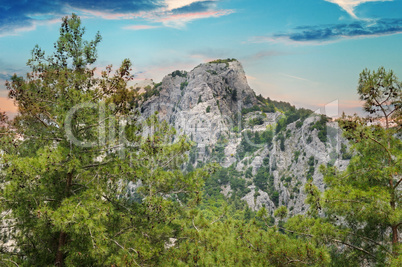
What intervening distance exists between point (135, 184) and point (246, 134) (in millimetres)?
103029

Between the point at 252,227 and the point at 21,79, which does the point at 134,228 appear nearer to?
the point at 252,227

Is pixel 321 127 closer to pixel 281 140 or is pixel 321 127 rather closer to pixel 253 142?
pixel 281 140

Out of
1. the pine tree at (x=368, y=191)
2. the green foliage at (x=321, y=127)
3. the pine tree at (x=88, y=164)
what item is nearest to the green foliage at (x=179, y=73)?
the green foliage at (x=321, y=127)

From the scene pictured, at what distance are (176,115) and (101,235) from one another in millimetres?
117537

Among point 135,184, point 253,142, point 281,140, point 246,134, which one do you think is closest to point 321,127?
point 281,140

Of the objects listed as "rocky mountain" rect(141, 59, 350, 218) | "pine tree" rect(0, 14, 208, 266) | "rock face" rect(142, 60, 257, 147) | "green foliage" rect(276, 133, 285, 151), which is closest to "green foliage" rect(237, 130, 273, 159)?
"rocky mountain" rect(141, 59, 350, 218)

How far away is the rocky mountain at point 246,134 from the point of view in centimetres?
7050

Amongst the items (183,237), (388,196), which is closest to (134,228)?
(183,237)

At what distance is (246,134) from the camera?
110 m

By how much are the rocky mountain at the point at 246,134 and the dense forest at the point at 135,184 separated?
43.0 metres

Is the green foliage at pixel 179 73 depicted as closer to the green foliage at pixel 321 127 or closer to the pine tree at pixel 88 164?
the green foliage at pixel 321 127

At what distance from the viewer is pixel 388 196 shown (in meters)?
7.78

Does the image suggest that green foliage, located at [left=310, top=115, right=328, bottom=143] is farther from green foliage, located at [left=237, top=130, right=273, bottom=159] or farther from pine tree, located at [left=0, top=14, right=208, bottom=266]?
pine tree, located at [left=0, top=14, right=208, bottom=266]

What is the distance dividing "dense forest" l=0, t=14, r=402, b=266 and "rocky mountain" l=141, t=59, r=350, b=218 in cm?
4298
